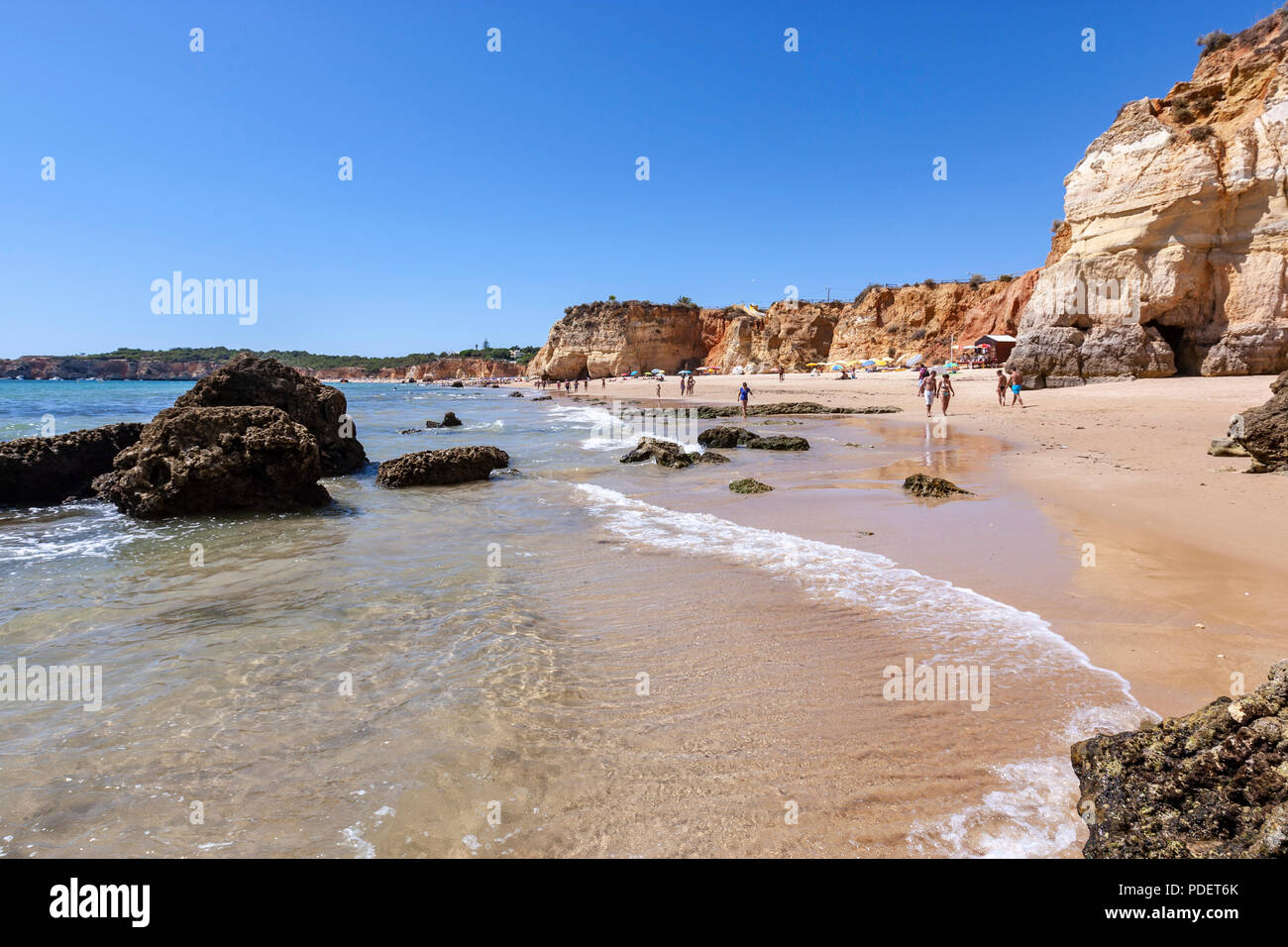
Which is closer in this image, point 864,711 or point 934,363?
point 864,711

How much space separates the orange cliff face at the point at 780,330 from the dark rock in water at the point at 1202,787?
2138 inches

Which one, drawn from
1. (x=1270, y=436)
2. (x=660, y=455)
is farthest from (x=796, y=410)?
(x=1270, y=436)

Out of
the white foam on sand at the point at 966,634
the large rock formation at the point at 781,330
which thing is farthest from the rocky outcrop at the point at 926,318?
the white foam on sand at the point at 966,634

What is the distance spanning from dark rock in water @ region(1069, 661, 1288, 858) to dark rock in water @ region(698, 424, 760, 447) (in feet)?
49.8

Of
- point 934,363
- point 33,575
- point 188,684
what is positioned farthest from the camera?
point 934,363

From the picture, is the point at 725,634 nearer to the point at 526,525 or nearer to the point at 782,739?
the point at 782,739

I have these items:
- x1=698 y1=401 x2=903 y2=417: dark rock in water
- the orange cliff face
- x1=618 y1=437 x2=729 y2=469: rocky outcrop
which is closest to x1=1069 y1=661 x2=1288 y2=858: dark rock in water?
x1=618 y1=437 x2=729 y2=469: rocky outcrop

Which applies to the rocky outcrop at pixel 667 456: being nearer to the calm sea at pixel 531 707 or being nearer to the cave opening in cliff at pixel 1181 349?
the calm sea at pixel 531 707

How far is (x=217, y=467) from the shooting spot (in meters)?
9.26

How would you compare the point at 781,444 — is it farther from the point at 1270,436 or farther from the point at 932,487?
the point at 1270,436

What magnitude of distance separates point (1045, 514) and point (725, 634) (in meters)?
5.34
